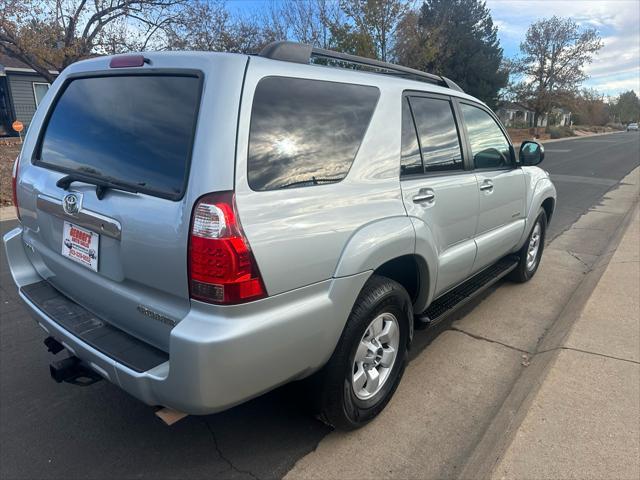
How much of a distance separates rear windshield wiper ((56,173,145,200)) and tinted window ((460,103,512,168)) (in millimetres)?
2546

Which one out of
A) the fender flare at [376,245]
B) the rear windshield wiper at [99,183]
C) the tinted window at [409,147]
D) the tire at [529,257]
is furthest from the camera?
the tire at [529,257]

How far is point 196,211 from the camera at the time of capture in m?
1.86

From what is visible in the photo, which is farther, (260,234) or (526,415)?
(526,415)

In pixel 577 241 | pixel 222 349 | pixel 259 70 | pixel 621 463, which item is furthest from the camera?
pixel 577 241

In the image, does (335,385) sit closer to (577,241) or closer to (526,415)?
(526,415)

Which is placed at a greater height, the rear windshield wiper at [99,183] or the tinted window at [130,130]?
the tinted window at [130,130]

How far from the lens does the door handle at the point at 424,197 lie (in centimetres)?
278

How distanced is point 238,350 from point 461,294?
7.35 feet

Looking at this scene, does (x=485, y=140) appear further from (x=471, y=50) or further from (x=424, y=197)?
(x=471, y=50)

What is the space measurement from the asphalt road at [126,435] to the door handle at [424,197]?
1264mm

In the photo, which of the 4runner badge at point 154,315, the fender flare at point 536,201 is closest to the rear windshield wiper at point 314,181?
the 4runner badge at point 154,315

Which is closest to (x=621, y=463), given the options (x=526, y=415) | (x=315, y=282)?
(x=526, y=415)

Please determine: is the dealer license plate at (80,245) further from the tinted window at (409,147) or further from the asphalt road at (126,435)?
the tinted window at (409,147)

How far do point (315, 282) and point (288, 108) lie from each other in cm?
79
